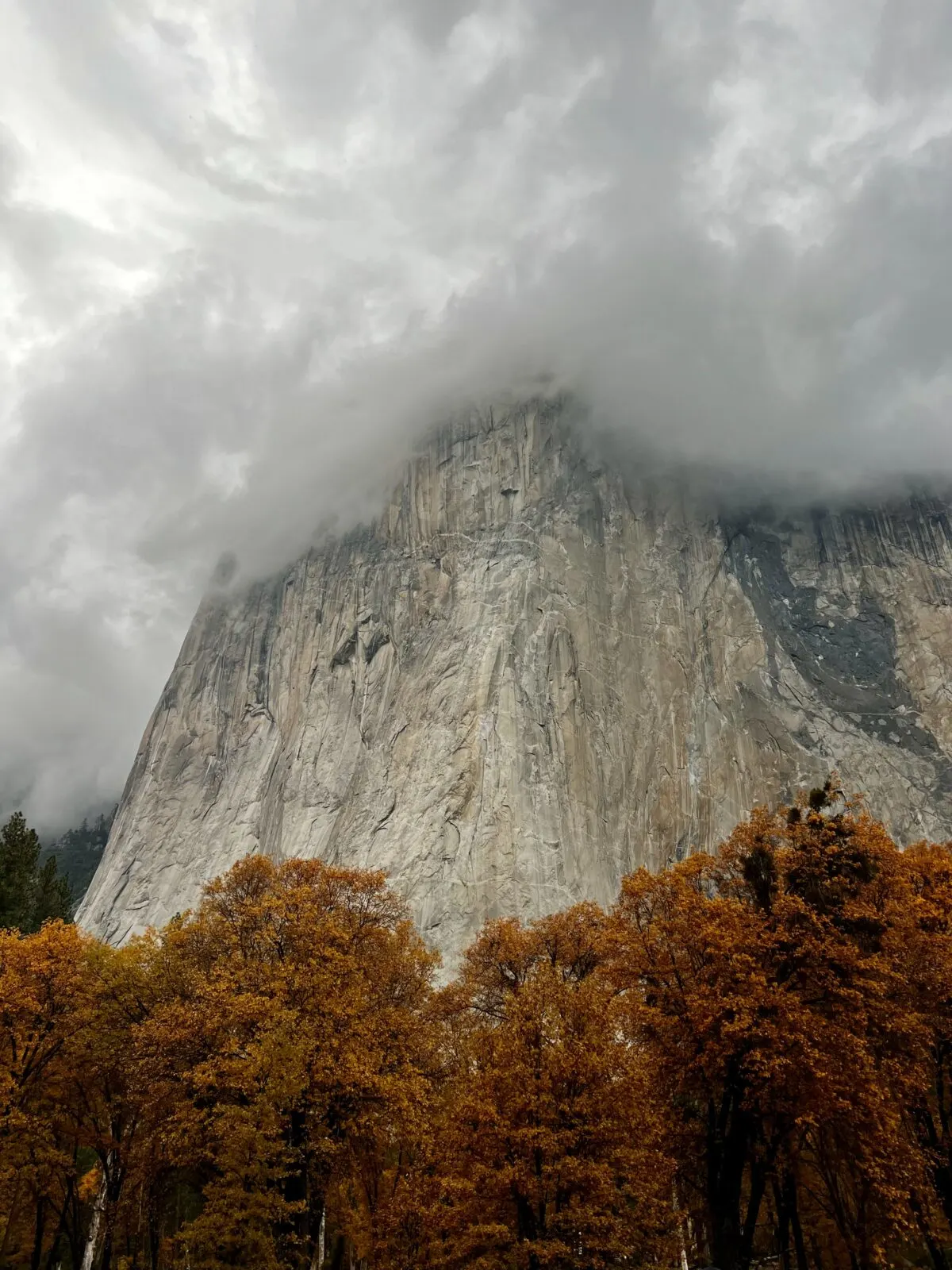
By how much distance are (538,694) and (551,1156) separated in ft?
142

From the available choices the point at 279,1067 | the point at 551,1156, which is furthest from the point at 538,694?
the point at 551,1156

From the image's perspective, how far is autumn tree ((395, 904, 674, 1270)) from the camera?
17062 mm

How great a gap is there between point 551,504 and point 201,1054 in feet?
177

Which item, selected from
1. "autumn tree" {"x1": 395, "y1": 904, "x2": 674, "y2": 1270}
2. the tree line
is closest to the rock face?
the tree line

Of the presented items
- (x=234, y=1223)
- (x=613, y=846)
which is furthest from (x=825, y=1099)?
(x=613, y=846)

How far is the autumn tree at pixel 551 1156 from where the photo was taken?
1706 cm

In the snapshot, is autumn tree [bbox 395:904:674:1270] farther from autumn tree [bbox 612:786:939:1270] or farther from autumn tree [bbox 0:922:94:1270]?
autumn tree [bbox 0:922:94:1270]

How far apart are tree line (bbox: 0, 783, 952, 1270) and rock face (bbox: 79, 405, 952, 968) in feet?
86.6

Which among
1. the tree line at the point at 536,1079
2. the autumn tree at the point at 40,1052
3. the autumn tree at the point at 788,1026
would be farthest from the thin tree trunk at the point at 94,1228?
the autumn tree at the point at 788,1026

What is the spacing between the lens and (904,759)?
62.7 m

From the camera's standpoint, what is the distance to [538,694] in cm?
6022

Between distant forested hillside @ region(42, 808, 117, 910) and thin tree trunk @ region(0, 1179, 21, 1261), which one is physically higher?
distant forested hillside @ region(42, 808, 117, 910)

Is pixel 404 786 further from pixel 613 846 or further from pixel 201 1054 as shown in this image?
pixel 201 1054

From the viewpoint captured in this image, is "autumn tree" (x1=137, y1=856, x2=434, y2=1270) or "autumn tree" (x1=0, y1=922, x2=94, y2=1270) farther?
"autumn tree" (x1=0, y1=922, x2=94, y2=1270)
